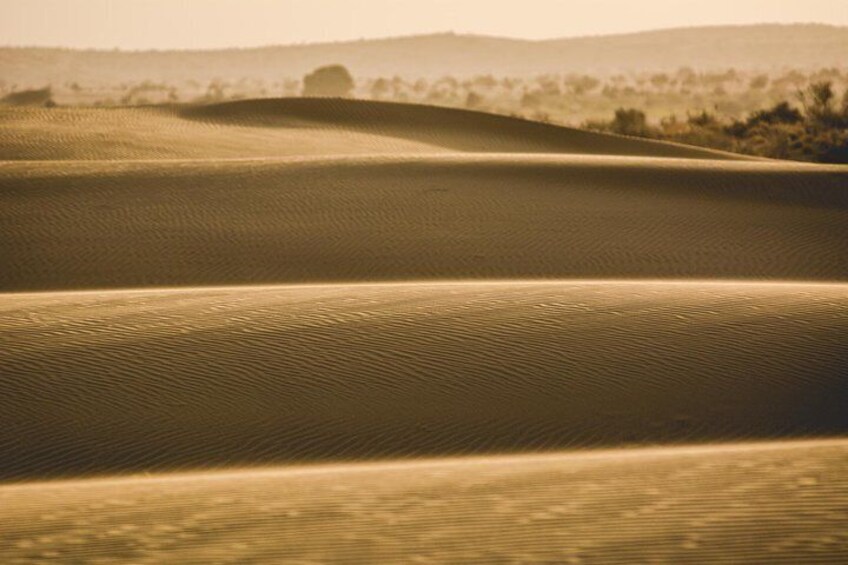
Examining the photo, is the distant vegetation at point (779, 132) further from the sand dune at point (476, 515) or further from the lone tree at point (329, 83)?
the lone tree at point (329, 83)

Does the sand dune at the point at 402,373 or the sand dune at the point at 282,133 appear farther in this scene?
the sand dune at the point at 282,133

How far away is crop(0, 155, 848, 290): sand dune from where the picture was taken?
37.5 feet

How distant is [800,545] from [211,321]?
497 cm

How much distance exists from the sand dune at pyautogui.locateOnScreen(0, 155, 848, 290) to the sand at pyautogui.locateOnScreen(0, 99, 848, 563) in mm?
47

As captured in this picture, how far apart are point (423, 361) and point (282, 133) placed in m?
13.3

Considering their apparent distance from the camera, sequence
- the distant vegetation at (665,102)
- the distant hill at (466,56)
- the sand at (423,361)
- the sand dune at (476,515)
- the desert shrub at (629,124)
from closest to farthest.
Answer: the sand dune at (476,515) < the sand at (423,361) < the distant vegetation at (665,102) < the desert shrub at (629,124) < the distant hill at (466,56)

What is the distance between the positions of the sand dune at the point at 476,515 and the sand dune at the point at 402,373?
108 cm

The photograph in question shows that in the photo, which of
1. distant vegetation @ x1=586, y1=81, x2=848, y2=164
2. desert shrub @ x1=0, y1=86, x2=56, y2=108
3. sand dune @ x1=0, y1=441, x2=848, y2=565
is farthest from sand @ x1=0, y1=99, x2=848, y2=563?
desert shrub @ x1=0, y1=86, x2=56, y2=108

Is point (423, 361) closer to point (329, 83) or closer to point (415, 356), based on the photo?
point (415, 356)

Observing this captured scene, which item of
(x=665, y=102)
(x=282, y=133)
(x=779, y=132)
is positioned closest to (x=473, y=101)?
(x=665, y=102)

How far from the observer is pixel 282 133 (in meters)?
20.2

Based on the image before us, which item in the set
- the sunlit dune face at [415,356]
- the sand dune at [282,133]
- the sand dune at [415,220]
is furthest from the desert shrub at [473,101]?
the sand dune at [415,220]

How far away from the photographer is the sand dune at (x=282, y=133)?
18.1 m

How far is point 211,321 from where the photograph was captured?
26.8ft
